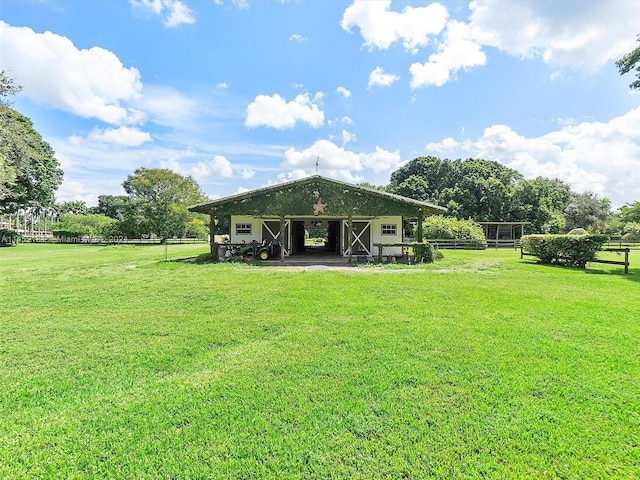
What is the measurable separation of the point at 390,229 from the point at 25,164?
30123mm

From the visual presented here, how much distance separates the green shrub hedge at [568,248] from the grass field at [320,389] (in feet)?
23.2

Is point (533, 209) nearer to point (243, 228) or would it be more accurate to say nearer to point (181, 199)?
point (243, 228)

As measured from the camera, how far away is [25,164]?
27109 mm

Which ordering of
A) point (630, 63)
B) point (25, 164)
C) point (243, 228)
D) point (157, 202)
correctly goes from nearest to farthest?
point (630, 63)
point (243, 228)
point (25, 164)
point (157, 202)

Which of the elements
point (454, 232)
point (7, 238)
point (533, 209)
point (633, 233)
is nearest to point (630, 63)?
point (454, 232)

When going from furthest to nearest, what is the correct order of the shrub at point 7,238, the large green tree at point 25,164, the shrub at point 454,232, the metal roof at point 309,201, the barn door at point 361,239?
1. the shrub at point 7,238
2. the shrub at point 454,232
3. the large green tree at point 25,164
4. the barn door at point 361,239
5. the metal roof at point 309,201

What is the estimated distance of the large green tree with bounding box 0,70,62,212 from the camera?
2358 cm

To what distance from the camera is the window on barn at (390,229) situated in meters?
18.4

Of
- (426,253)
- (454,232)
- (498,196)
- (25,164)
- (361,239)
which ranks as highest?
(25,164)

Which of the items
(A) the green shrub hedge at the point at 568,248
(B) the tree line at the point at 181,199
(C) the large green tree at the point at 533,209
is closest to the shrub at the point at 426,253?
(A) the green shrub hedge at the point at 568,248

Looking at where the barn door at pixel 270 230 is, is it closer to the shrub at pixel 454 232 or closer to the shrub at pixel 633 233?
the shrub at pixel 454 232

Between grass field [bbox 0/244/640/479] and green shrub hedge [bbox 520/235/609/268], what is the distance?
708cm

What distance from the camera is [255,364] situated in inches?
164

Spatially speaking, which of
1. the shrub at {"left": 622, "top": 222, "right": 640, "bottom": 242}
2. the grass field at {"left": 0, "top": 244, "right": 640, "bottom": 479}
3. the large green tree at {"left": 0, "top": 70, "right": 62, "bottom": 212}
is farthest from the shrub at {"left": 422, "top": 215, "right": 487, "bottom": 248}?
the large green tree at {"left": 0, "top": 70, "right": 62, "bottom": 212}
